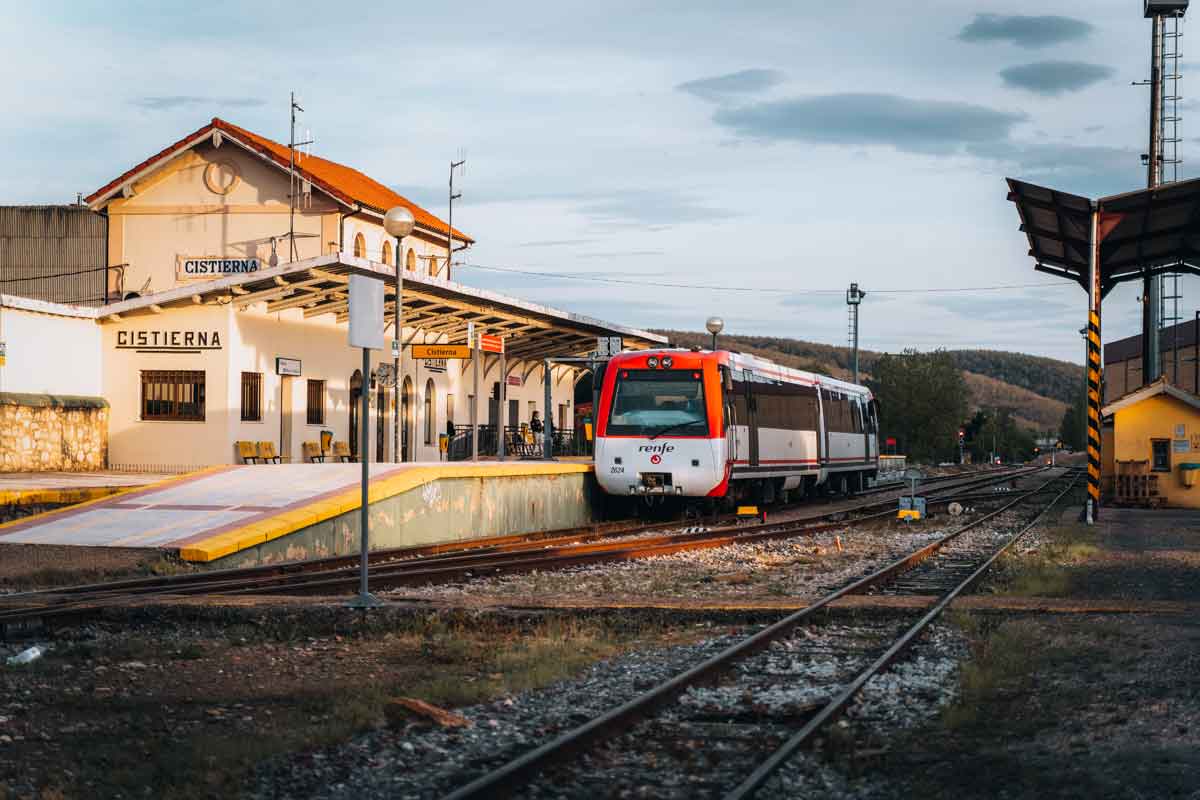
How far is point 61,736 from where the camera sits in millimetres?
6816

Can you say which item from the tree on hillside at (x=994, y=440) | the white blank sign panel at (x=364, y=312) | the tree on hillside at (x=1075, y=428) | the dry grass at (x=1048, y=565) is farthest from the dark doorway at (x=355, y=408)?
the tree on hillside at (x=1075, y=428)

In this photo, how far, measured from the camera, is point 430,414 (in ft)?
133

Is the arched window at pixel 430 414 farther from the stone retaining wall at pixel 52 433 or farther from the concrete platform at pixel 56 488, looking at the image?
the concrete platform at pixel 56 488

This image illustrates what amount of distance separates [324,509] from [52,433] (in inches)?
541

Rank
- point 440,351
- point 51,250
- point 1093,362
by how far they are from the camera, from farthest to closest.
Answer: point 51,250 < point 440,351 < point 1093,362

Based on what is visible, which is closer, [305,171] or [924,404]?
[305,171]

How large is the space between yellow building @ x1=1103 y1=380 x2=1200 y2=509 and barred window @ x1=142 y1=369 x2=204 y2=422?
20776mm

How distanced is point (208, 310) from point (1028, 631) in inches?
926

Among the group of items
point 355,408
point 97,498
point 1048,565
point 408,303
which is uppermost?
point 408,303

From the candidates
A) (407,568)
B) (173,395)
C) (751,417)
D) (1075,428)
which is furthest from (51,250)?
(1075,428)

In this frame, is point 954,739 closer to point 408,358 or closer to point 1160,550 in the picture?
point 1160,550

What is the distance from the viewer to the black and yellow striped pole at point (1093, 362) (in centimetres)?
2288

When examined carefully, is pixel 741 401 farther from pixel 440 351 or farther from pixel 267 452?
pixel 267 452

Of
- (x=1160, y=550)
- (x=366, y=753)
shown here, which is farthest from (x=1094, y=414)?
(x=366, y=753)
